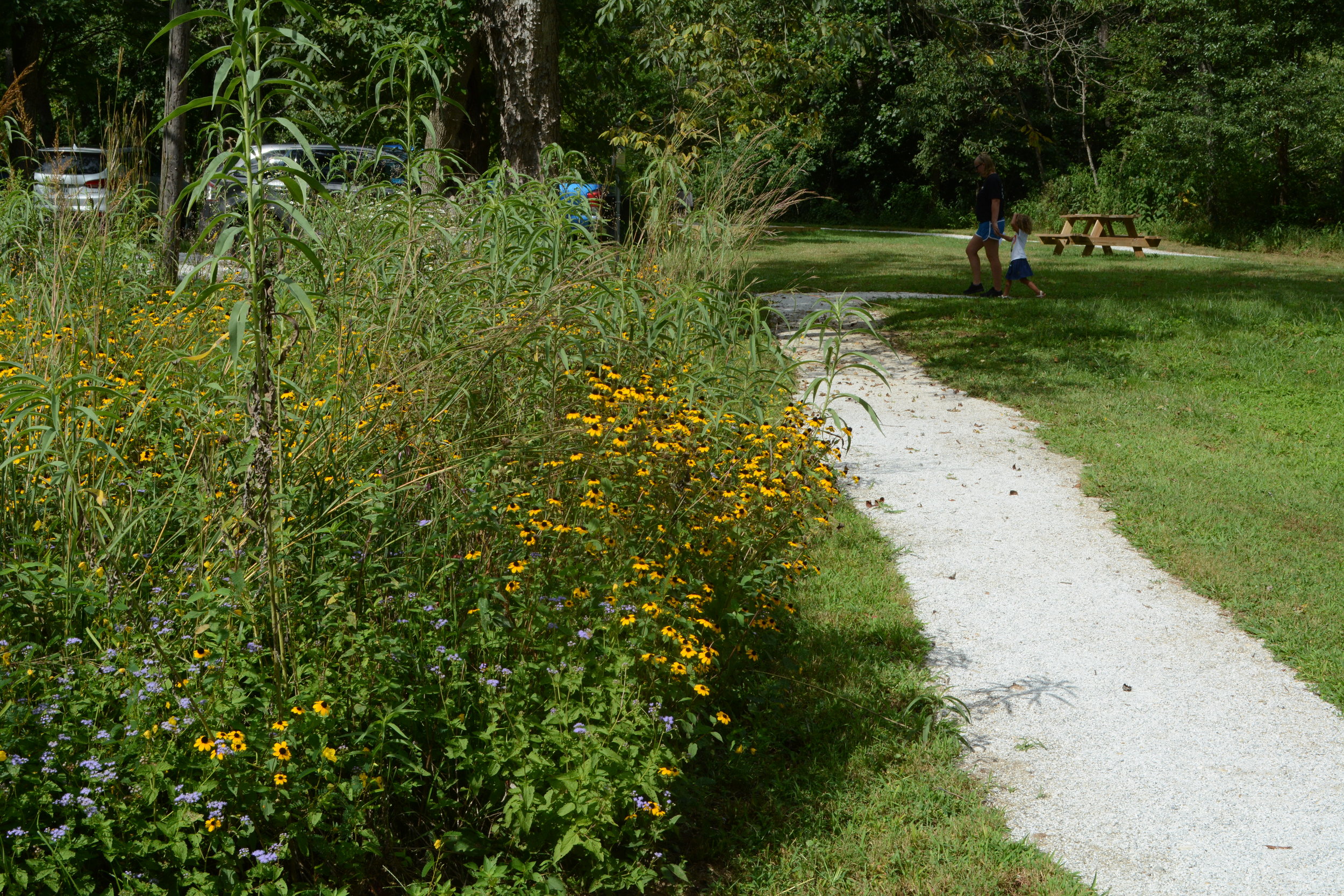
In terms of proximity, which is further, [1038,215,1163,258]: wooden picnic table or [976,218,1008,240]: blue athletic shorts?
[1038,215,1163,258]: wooden picnic table

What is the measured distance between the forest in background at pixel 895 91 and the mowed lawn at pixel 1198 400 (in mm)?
2186

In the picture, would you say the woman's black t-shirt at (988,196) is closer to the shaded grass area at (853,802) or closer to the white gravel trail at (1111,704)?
the white gravel trail at (1111,704)

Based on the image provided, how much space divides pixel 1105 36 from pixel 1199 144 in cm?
914

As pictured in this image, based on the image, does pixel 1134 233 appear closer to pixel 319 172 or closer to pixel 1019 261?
pixel 1019 261

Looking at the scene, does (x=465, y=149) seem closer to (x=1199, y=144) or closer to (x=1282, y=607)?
(x=1282, y=607)

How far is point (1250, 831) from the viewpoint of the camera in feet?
11.1

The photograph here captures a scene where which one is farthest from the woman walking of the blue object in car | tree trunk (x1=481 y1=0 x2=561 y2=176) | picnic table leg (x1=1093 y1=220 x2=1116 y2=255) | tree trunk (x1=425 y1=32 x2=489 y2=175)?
picnic table leg (x1=1093 y1=220 x2=1116 y2=255)

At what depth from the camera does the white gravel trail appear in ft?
10.9

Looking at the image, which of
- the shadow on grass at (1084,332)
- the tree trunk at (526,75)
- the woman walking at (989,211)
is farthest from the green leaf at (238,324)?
the woman walking at (989,211)

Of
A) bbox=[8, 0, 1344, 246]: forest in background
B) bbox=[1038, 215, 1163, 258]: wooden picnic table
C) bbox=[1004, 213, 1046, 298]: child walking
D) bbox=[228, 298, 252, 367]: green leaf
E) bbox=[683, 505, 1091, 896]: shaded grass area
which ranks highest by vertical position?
bbox=[8, 0, 1344, 246]: forest in background

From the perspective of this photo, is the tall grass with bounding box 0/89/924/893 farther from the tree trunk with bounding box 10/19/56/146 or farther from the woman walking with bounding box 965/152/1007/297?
the tree trunk with bounding box 10/19/56/146

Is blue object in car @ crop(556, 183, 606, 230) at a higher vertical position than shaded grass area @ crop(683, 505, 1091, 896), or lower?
higher

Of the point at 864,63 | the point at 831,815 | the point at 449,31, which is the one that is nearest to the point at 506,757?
the point at 831,815

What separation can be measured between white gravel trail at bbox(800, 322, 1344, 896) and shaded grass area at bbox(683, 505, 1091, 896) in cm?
16
